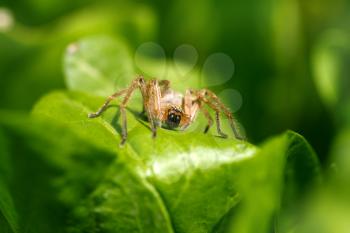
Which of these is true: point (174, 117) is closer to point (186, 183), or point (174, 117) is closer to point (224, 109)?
point (224, 109)

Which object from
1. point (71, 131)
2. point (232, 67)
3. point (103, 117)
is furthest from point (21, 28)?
point (71, 131)

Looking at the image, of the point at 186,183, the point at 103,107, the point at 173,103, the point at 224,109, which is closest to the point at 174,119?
the point at 173,103

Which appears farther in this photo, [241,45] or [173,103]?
[241,45]

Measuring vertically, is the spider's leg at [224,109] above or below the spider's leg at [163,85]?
below

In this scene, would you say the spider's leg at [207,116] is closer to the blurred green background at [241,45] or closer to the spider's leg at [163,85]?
the spider's leg at [163,85]

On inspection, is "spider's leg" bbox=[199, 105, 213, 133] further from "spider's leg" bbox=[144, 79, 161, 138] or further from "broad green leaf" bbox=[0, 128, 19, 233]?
"broad green leaf" bbox=[0, 128, 19, 233]

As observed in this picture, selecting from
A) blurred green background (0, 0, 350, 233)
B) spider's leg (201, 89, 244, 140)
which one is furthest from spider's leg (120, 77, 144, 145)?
blurred green background (0, 0, 350, 233)

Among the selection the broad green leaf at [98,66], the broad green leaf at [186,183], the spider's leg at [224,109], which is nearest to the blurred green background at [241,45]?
the broad green leaf at [98,66]
